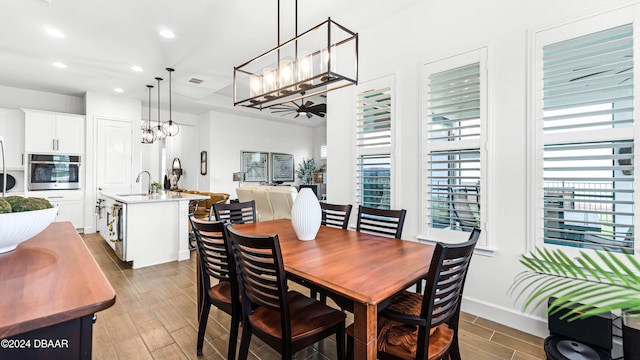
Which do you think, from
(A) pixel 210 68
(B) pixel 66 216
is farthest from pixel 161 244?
(B) pixel 66 216

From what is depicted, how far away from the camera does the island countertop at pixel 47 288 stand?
0.73 meters

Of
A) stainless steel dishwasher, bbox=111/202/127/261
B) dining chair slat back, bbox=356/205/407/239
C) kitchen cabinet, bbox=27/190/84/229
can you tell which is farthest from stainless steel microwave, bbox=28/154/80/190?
dining chair slat back, bbox=356/205/407/239

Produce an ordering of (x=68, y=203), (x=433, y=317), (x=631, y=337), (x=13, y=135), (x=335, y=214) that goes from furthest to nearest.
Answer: (x=68, y=203) < (x=13, y=135) < (x=335, y=214) < (x=631, y=337) < (x=433, y=317)

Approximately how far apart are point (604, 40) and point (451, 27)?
1.09 metres

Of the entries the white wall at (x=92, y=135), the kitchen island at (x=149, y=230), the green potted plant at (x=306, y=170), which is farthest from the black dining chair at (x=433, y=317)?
the green potted plant at (x=306, y=170)

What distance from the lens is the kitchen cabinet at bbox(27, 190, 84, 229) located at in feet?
18.3

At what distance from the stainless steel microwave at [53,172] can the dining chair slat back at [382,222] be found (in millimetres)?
5933

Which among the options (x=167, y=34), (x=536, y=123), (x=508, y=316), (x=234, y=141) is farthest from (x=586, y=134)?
(x=234, y=141)

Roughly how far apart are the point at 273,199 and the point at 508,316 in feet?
12.0

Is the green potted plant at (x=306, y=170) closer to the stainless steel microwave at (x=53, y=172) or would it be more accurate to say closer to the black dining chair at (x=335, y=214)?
the stainless steel microwave at (x=53, y=172)

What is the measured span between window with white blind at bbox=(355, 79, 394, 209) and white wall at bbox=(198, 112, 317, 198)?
5173 mm

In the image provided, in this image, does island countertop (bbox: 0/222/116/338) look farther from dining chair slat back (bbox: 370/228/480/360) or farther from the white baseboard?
the white baseboard

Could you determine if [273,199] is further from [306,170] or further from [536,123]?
[306,170]

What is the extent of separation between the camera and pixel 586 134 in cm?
206
